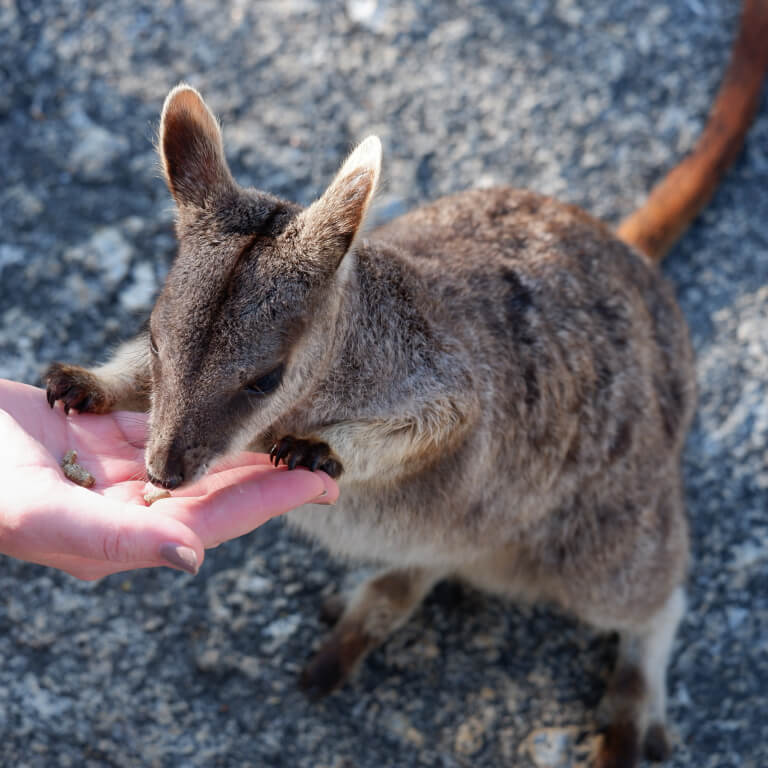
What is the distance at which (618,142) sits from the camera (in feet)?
15.2

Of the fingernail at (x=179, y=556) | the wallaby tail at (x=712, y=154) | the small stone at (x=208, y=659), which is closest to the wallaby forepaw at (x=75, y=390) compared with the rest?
the fingernail at (x=179, y=556)

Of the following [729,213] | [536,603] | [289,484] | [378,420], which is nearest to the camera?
[289,484]

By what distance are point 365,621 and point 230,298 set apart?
1.85m

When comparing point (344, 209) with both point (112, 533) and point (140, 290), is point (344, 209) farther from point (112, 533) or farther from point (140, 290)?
point (140, 290)

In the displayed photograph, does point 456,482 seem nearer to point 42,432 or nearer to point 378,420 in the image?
point 378,420

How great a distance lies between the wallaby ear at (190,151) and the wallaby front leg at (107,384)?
548 millimetres

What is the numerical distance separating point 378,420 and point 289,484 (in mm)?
386

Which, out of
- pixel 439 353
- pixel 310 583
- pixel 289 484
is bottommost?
pixel 310 583

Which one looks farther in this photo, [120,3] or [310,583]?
[120,3]

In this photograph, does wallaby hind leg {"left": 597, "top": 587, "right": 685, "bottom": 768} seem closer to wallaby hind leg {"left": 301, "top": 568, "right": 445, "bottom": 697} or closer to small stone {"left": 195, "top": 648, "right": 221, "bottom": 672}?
wallaby hind leg {"left": 301, "top": 568, "right": 445, "bottom": 697}

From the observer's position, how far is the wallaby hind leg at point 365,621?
3518 millimetres

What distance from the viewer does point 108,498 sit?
2.29m

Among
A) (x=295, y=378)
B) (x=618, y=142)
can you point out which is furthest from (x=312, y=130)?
(x=295, y=378)

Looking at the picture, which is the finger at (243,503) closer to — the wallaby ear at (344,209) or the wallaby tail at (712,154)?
the wallaby ear at (344,209)
